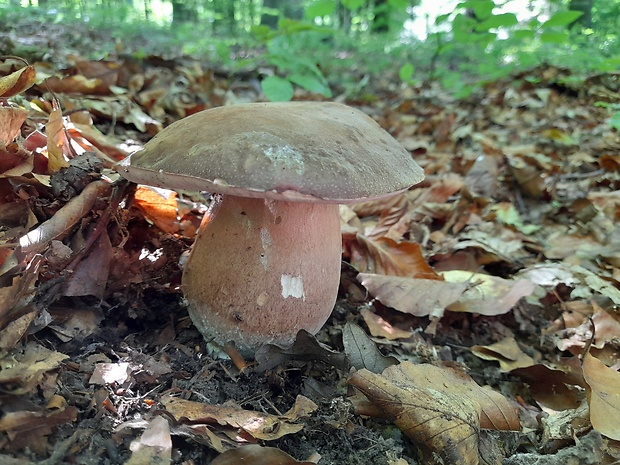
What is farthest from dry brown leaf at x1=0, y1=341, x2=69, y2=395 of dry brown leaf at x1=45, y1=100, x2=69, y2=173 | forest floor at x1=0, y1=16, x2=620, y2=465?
dry brown leaf at x1=45, y1=100, x2=69, y2=173

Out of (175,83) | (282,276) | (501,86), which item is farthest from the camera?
(501,86)

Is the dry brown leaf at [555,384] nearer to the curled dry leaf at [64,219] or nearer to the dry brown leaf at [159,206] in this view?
the dry brown leaf at [159,206]

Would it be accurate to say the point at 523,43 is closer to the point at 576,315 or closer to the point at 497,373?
the point at 576,315

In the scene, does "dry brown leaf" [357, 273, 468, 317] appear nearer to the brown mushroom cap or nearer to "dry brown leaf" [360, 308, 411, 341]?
"dry brown leaf" [360, 308, 411, 341]

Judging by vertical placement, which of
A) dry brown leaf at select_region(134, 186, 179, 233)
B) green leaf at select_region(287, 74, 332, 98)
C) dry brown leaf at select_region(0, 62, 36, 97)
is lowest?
dry brown leaf at select_region(134, 186, 179, 233)

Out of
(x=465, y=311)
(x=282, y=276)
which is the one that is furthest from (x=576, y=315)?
(x=282, y=276)

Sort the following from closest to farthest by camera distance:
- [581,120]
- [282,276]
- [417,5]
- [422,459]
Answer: [422,459] → [282,276] → [581,120] → [417,5]

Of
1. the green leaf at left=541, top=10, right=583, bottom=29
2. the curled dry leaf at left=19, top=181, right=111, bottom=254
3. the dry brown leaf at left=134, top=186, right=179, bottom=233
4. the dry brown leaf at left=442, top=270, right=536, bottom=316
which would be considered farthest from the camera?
the green leaf at left=541, top=10, right=583, bottom=29
